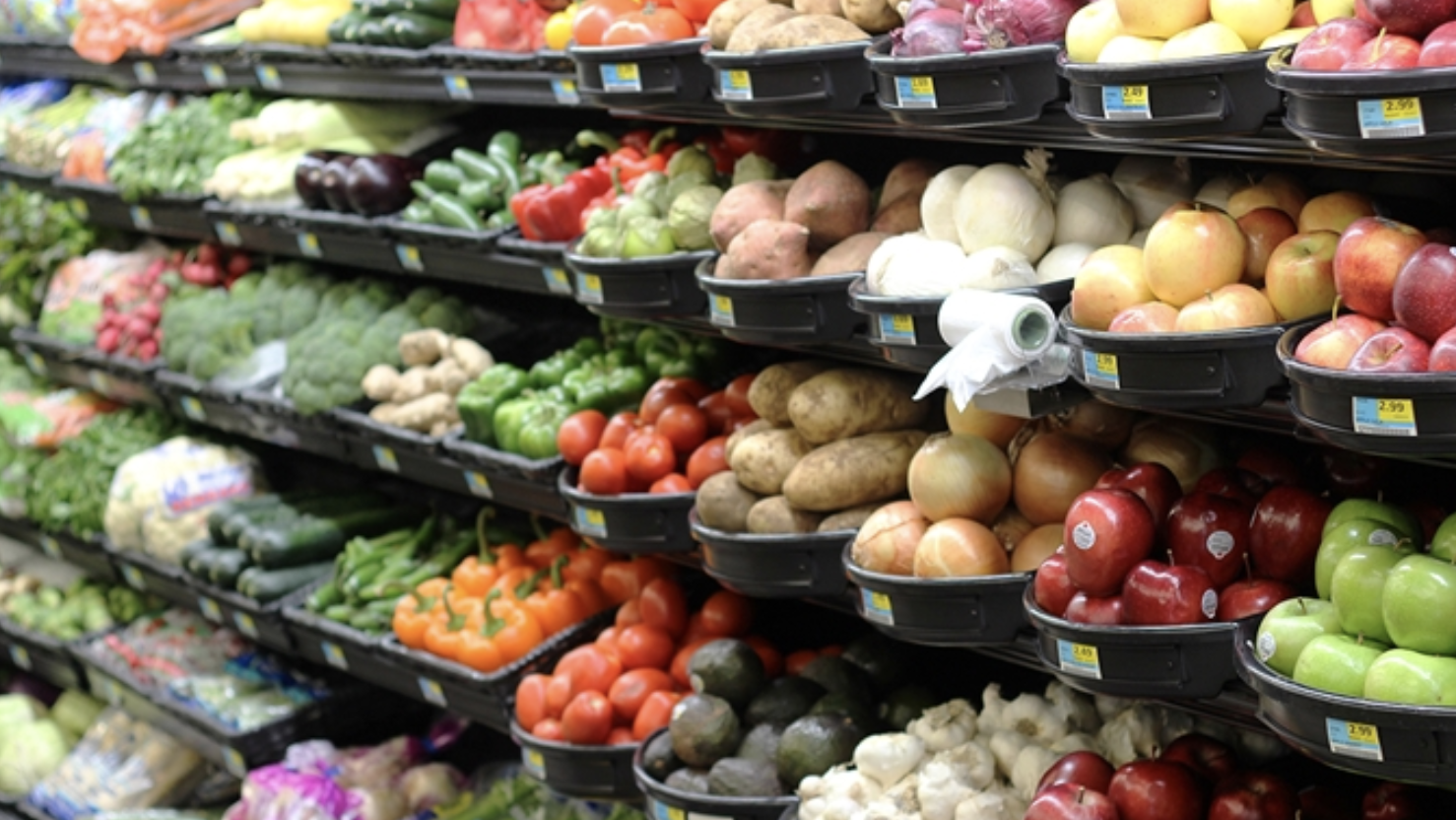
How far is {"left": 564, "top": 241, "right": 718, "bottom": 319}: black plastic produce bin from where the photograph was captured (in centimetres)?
323

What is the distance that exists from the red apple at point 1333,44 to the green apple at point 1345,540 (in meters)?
0.57

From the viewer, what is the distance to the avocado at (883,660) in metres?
3.19

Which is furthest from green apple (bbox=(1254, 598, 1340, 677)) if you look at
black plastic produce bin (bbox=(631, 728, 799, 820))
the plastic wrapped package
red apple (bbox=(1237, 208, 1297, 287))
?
the plastic wrapped package

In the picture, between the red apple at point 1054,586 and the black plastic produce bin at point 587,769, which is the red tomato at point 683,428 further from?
the red apple at point 1054,586

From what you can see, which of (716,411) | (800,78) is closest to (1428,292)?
(800,78)

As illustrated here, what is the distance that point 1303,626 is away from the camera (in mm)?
2004

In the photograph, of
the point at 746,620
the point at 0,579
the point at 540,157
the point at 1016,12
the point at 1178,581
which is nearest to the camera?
the point at 1178,581

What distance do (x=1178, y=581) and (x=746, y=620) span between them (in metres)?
1.60

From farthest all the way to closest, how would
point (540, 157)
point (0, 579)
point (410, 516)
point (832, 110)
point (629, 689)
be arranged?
1. point (0, 579)
2. point (410, 516)
3. point (540, 157)
4. point (629, 689)
5. point (832, 110)

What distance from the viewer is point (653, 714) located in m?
3.36

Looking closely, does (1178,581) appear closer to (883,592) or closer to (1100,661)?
(1100,661)

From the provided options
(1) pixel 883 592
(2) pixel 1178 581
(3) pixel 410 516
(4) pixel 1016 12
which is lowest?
(3) pixel 410 516

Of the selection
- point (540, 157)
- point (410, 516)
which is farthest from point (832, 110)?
point (410, 516)

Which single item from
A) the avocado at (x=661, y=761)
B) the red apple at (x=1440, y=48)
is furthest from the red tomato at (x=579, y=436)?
the red apple at (x=1440, y=48)
